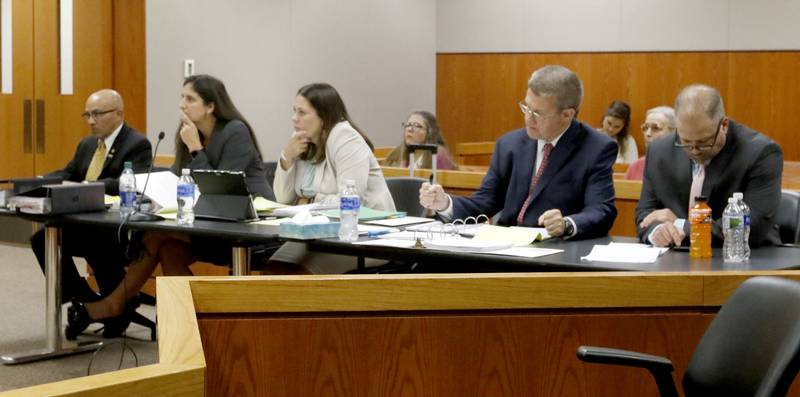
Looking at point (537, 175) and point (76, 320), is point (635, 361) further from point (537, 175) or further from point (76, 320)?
point (76, 320)

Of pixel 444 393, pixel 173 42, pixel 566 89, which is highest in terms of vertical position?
pixel 173 42

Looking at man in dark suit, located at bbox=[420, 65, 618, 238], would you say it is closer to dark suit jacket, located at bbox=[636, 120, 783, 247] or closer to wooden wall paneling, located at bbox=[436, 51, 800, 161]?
dark suit jacket, located at bbox=[636, 120, 783, 247]

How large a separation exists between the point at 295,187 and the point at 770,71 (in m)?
6.52

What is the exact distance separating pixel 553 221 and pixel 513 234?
0.51 ft

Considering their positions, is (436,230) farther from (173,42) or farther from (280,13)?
(280,13)

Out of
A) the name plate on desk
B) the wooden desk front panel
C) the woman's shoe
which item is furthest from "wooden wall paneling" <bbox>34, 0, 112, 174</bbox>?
the wooden desk front panel

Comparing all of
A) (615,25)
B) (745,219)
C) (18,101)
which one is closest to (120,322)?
(745,219)

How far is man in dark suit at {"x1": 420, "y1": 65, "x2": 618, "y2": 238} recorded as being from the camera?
4.24 m

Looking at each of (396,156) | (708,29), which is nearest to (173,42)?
(396,156)

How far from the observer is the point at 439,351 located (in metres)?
2.49

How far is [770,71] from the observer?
10.2 metres

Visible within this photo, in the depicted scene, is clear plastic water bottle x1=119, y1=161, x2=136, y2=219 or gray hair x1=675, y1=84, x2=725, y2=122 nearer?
gray hair x1=675, y1=84, x2=725, y2=122

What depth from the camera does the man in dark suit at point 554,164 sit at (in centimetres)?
424

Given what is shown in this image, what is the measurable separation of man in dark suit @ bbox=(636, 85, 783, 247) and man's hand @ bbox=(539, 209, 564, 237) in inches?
11.6
